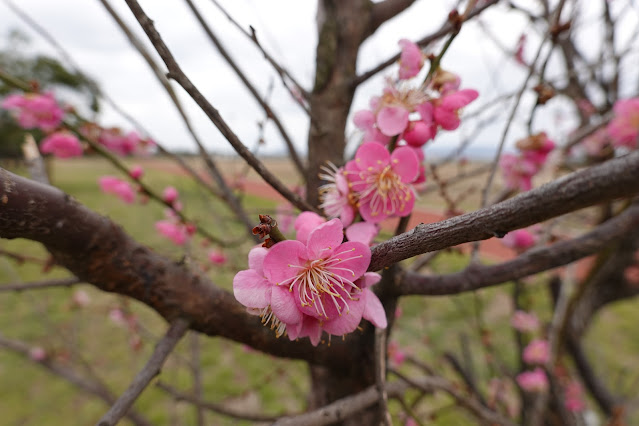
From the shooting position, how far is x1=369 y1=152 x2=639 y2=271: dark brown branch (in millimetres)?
308

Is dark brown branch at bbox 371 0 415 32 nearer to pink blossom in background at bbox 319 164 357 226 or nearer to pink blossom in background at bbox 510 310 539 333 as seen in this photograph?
pink blossom in background at bbox 319 164 357 226

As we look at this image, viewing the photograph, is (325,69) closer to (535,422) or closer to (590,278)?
(590,278)

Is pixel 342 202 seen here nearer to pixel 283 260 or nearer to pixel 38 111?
pixel 283 260

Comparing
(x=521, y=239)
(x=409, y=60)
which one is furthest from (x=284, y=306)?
(x=521, y=239)

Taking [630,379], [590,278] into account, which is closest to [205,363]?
[590,278]

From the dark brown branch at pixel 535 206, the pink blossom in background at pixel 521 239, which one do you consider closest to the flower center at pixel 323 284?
the dark brown branch at pixel 535 206

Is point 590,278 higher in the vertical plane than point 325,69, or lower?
higher

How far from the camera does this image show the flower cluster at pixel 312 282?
1.42ft

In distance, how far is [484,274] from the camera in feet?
2.29

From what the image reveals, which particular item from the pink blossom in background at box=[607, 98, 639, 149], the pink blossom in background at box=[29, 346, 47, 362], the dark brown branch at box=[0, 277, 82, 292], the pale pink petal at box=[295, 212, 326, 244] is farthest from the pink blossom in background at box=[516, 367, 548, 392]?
the pink blossom in background at box=[29, 346, 47, 362]

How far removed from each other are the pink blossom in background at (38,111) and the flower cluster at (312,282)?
1.63 metres

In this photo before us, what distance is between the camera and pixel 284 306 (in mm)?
444

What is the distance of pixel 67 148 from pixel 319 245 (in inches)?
83.6

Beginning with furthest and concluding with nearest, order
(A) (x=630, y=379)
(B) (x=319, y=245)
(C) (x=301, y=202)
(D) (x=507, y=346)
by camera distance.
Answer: (D) (x=507, y=346)
(A) (x=630, y=379)
(C) (x=301, y=202)
(B) (x=319, y=245)
